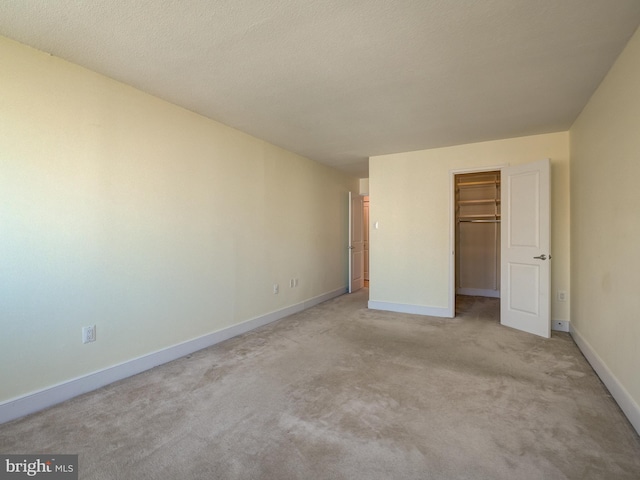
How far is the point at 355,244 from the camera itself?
6598 mm

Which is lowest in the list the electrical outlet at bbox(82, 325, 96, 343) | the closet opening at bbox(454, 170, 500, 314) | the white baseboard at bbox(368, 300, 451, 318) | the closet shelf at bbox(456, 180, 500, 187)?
the white baseboard at bbox(368, 300, 451, 318)

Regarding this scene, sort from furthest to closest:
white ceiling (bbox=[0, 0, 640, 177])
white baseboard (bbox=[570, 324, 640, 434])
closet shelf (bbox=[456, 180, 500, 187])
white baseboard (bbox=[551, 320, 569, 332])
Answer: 1. closet shelf (bbox=[456, 180, 500, 187])
2. white baseboard (bbox=[551, 320, 569, 332])
3. white baseboard (bbox=[570, 324, 640, 434])
4. white ceiling (bbox=[0, 0, 640, 177])

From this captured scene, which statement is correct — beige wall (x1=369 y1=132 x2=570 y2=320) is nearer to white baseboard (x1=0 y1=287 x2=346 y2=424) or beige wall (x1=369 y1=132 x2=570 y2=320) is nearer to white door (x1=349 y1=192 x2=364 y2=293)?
white door (x1=349 y1=192 x2=364 y2=293)

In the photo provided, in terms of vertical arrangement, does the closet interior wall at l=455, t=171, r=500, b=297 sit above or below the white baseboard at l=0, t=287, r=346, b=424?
above

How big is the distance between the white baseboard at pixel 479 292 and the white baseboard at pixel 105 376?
4.29m

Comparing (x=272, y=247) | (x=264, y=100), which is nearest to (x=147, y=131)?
(x=264, y=100)

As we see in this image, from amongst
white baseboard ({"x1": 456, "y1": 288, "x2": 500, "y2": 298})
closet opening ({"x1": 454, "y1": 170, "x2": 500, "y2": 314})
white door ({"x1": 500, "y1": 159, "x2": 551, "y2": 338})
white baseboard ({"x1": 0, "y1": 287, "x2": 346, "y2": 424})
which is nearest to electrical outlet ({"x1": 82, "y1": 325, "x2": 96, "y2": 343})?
white baseboard ({"x1": 0, "y1": 287, "x2": 346, "y2": 424})

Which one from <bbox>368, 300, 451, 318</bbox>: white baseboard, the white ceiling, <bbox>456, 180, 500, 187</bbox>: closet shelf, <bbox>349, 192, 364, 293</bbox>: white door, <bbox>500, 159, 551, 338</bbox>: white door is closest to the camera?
the white ceiling

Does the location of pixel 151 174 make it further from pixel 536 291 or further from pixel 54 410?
pixel 536 291

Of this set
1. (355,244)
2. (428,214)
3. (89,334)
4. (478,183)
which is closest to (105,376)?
(89,334)

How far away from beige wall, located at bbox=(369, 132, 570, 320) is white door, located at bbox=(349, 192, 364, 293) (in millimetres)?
1270

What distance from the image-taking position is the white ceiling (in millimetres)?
1791

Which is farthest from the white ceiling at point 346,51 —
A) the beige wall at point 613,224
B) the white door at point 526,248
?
the white door at point 526,248

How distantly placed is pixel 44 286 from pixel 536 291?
4.75 metres
